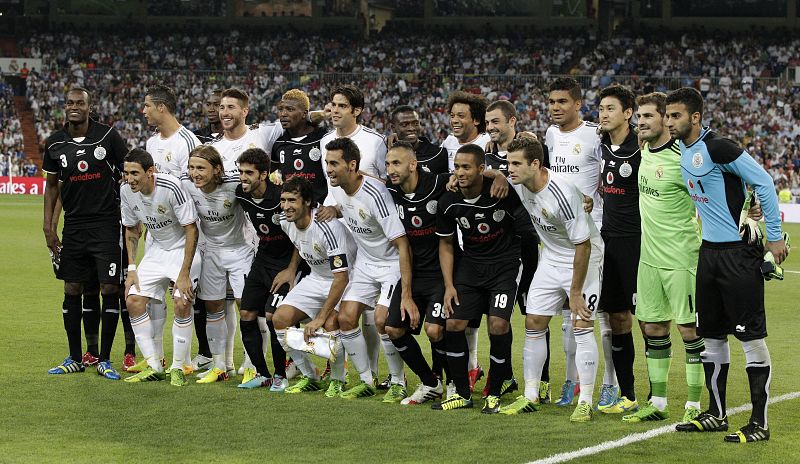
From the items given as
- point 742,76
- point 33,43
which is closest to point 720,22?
point 742,76

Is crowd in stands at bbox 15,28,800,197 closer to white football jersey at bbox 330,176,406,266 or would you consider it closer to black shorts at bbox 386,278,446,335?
white football jersey at bbox 330,176,406,266

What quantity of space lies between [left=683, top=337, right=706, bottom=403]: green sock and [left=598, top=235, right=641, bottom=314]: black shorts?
57cm

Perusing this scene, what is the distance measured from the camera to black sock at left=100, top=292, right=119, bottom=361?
9.78 meters

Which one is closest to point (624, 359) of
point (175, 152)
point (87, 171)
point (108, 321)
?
point (175, 152)

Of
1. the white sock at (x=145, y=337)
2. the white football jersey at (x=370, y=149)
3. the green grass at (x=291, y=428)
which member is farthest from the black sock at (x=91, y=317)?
the white football jersey at (x=370, y=149)

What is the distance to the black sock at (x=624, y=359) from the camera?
26.5ft

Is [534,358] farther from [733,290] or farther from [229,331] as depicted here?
[229,331]

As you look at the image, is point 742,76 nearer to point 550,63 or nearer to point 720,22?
point 720,22

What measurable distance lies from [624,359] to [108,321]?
15.1 ft

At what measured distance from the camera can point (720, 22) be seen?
159 feet

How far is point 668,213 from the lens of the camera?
298 inches

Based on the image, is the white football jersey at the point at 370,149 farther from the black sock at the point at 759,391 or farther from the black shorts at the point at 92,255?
the black sock at the point at 759,391

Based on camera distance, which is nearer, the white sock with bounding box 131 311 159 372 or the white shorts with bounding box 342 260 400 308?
the white shorts with bounding box 342 260 400 308

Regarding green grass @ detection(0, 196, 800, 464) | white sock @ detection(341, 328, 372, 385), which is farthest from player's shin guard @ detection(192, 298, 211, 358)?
white sock @ detection(341, 328, 372, 385)
